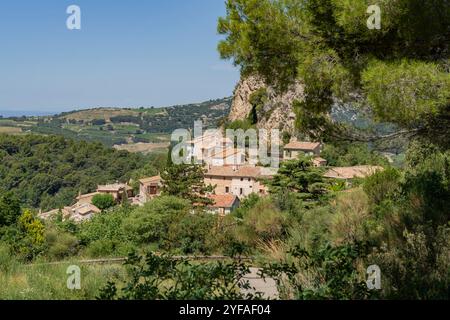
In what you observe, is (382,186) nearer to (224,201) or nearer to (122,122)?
(224,201)

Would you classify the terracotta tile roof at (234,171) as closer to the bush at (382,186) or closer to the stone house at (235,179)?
the stone house at (235,179)

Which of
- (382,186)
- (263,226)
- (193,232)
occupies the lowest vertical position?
(193,232)

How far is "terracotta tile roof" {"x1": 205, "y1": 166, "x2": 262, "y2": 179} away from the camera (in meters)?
42.9

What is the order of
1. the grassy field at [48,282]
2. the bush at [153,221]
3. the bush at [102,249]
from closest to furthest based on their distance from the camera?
the grassy field at [48,282], the bush at [102,249], the bush at [153,221]

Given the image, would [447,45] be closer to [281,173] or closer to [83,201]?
[281,173]

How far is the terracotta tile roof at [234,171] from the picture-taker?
42.9 metres

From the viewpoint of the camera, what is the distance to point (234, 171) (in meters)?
44.0

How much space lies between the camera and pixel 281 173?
21.6 metres

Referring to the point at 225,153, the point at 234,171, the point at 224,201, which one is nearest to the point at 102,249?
the point at 224,201

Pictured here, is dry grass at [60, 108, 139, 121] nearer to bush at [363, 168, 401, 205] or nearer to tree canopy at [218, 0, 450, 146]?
bush at [363, 168, 401, 205]

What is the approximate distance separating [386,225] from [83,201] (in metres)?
55.9

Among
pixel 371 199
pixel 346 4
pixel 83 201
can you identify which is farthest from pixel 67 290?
pixel 83 201

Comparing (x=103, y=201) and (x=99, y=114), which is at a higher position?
(x=99, y=114)

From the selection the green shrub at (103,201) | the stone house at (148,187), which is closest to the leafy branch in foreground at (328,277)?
the stone house at (148,187)
